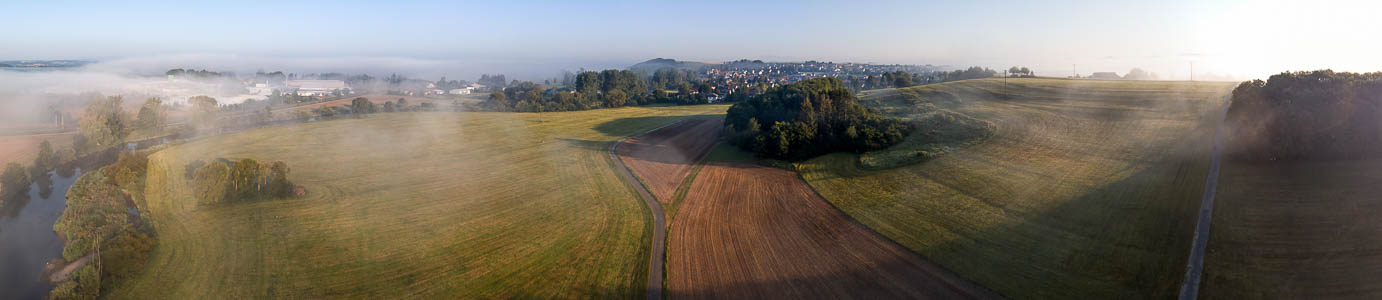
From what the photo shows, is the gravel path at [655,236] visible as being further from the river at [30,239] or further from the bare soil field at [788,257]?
the river at [30,239]

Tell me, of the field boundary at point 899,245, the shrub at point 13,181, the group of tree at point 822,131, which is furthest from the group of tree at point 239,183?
the group of tree at point 822,131

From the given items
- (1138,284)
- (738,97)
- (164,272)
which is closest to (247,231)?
(164,272)

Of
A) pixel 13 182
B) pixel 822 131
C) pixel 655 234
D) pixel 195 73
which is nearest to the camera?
pixel 655 234

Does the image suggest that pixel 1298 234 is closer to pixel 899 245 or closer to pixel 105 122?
pixel 899 245

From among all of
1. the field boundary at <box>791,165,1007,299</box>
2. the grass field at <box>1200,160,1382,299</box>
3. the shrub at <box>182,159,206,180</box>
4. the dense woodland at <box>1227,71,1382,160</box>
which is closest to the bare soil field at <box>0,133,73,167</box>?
the shrub at <box>182,159,206,180</box>

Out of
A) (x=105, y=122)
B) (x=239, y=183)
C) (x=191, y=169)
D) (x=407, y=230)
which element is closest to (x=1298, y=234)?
(x=407, y=230)

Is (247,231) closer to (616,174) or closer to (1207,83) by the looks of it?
(616,174)

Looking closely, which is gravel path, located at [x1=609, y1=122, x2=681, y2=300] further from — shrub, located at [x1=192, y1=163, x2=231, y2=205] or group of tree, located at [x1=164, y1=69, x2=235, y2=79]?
group of tree, located at [x1=164, y1=69, x2=235, y2=79]
